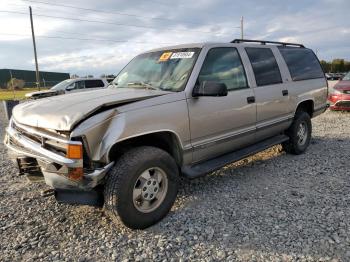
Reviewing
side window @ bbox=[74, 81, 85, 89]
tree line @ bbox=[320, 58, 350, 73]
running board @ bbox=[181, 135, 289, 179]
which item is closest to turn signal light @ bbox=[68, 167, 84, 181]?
running board @ bbox=[181, 135, 289, 179]

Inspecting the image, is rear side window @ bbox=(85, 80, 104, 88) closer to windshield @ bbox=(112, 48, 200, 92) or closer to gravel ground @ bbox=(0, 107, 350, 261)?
gravel ground @ bbox=(0, 107, 350, 261)

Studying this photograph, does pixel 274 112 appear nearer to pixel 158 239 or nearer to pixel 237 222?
pixel 237 222

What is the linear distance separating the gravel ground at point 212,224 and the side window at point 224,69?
4.64 ft

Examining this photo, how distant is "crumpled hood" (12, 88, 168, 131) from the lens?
307cm

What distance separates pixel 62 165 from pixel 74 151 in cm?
18

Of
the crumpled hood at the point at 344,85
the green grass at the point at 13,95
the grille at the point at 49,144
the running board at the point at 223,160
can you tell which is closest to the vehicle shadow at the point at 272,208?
the running board at the point at 223,160

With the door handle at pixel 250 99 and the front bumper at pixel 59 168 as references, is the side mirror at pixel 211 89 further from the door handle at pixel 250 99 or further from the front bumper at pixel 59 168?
the front bumper at pixel 59 168

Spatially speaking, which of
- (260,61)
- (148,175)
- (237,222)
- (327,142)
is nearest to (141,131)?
(148,175)

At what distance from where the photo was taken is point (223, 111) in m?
4.28

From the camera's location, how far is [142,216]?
343cm

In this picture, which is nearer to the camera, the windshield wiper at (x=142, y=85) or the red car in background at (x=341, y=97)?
the windshield wiper at (x=142, y=85)

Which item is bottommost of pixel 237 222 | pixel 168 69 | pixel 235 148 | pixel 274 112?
pixel 237 222

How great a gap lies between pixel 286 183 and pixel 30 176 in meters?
3.28

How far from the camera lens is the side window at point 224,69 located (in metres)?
4.22
